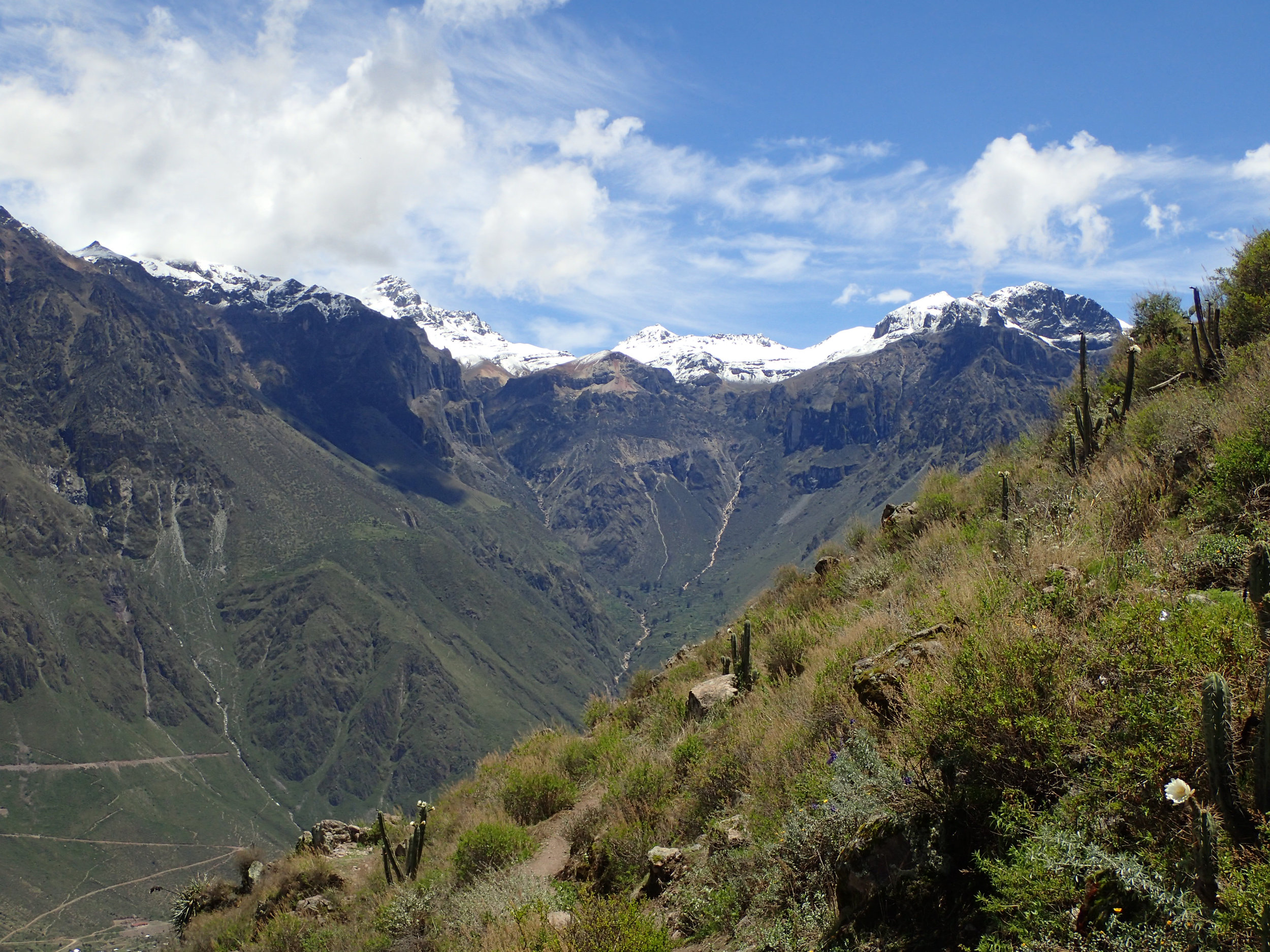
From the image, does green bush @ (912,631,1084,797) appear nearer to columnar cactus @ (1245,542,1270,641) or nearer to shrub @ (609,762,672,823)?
columnar cactus @ (1245,542,1270,641)

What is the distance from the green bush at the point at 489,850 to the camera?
11.4m

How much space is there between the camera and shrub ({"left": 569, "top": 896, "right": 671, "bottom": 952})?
6.26m

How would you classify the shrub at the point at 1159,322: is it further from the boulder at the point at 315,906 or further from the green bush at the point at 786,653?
the boulder at the point at 315,906

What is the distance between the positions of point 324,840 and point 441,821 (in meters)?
5.03

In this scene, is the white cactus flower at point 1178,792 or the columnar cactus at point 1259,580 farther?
the columnar cactus at point 1259,580

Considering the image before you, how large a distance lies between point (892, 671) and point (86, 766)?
748 feet

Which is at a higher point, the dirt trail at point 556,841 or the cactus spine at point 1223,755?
the cactus spine at point 1223,755

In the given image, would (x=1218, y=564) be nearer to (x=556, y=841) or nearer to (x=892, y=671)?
(x=892, y=671)

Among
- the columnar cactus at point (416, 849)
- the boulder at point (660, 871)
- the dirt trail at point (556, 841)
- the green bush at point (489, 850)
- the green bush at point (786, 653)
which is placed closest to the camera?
the boulder at point (660, 871)

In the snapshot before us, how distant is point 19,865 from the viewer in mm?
141500

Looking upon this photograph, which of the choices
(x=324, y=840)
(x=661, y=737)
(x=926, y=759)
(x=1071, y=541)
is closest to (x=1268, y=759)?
(x=926, y=759)

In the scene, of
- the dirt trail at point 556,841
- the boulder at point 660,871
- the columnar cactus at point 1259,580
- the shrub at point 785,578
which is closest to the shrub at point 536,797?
the dirt trail at point 556,841

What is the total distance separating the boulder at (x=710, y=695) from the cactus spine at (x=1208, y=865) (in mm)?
8728

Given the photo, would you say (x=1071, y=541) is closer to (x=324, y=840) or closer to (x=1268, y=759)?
(x=1268, y=759)
